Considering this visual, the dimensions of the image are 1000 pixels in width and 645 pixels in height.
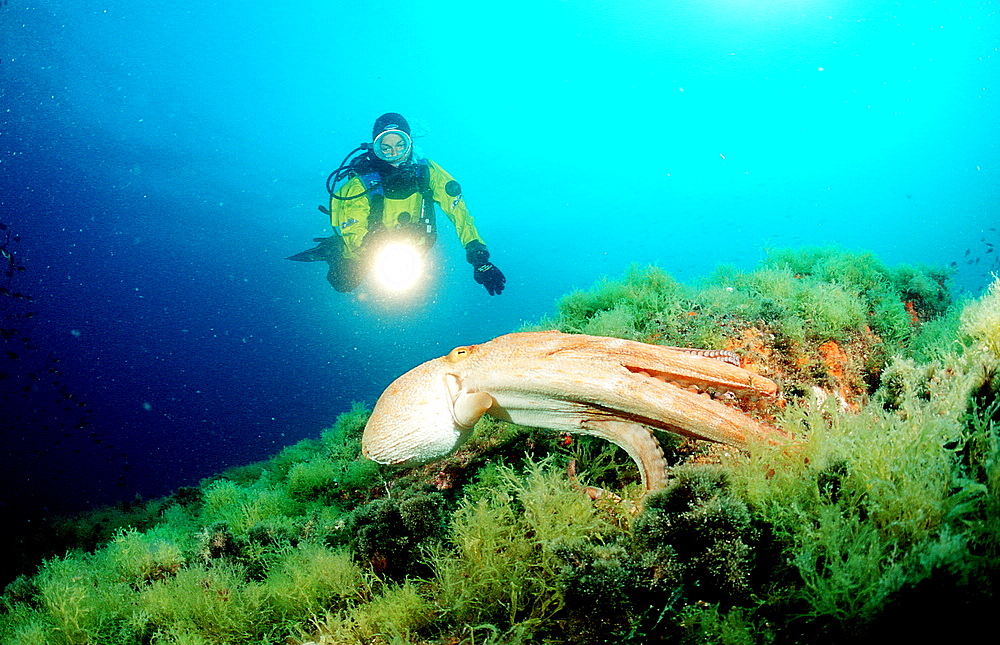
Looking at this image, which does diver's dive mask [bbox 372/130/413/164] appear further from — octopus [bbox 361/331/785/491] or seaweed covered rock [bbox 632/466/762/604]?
seaweed covered rock [bbox 632/466/762/604]

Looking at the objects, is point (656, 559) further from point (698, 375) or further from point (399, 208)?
point (399, 208)

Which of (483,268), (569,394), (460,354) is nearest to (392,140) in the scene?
(483,268)

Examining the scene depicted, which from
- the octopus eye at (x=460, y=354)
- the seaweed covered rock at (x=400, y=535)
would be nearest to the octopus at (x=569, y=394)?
the octopus eye at (x=460, y=354)

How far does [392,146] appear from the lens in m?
11.0

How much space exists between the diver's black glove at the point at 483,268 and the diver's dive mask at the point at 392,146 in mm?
3182

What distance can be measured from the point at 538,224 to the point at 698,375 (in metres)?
113

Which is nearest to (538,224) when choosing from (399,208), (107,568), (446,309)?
(446,309)

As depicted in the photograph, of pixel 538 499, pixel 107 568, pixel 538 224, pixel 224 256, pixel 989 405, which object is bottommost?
pixel 107 568

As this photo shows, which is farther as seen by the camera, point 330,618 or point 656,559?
point 330,618

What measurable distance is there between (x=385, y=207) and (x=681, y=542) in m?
11.5

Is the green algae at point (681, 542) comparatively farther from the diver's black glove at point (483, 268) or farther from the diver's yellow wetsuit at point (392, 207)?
the diver's yellow wetsuit at point (392, 207)

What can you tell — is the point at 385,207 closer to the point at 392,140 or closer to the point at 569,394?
the point at 392,140

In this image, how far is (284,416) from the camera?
232ft

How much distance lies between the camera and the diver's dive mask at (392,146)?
1088 cm
